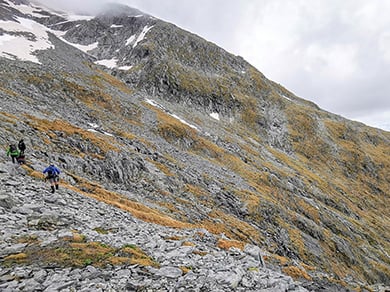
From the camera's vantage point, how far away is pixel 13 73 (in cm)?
5509

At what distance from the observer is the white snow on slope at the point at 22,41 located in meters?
69.8

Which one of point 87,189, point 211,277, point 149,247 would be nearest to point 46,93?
point 87,189

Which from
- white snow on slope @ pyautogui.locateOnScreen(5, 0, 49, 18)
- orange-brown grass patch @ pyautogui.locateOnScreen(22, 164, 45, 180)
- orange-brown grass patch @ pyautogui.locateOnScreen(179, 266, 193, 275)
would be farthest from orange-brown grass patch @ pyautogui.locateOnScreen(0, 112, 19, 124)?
white snow on slope @ pyautogui.locateOnScreen(5, 0, 49, 18)

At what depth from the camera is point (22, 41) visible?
266 feet

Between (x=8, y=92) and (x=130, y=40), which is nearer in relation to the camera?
(x=8, y=92)

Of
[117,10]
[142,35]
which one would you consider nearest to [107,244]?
[142,35]

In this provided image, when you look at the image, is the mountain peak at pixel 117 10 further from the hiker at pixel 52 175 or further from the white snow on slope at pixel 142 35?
the hiker at pixel 52 175

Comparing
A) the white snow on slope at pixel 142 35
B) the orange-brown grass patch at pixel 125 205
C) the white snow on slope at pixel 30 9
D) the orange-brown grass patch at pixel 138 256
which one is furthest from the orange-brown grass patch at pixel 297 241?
the white snow on slope at pixel 30 9

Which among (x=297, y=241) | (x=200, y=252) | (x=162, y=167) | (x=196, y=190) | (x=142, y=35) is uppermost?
(x=142, y=35)

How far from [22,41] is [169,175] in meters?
66.9

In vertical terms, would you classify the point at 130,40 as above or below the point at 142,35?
below

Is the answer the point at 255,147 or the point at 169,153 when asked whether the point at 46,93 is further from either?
the point at 255,147

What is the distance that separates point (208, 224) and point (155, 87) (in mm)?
72733

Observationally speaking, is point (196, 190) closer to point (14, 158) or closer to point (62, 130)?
point (62, 130)
